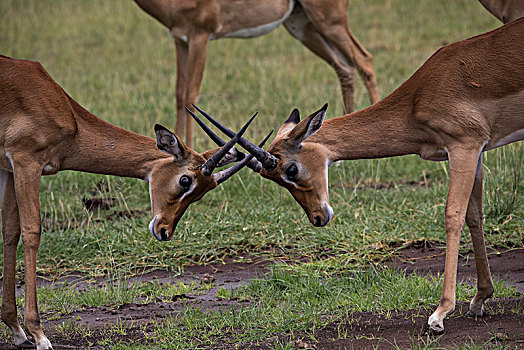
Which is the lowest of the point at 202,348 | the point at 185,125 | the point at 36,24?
the point at 36,24

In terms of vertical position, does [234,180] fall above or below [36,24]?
above

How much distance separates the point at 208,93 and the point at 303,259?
4816mm

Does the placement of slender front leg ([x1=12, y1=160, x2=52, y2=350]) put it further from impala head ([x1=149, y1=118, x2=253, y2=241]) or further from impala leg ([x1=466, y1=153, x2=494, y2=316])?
impala leg ([x1=466, y1=153, x2=494, y2=316])

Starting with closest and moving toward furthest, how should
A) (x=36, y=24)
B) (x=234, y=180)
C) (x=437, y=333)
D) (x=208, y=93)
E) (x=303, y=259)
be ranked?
(x=437, y=333)
(x=303, y=259)
(x=234, y=180)
(x=208, y=93)
(x=36, y=24)

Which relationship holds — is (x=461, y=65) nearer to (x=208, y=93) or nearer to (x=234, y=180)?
(x=234, y=180)

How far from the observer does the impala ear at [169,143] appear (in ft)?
14.5

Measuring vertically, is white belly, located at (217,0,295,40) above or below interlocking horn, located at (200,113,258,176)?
below

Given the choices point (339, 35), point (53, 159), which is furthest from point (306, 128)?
point (339, 35)

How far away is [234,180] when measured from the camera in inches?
270

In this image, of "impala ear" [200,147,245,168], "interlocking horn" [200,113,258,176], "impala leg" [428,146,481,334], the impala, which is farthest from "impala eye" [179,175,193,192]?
the impala

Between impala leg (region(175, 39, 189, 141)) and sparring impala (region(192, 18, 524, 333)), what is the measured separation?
3.41m

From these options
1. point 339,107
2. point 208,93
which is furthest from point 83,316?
point 208,93

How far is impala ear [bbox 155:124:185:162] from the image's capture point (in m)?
4.41

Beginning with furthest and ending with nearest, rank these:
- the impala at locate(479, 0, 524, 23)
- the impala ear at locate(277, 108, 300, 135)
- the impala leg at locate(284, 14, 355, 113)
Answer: the impala leg at locate(284, 14, 355, 113), the impala at locate(479, 0, 524, 23), the impala ear at locate(277, 108, 300, 135)
